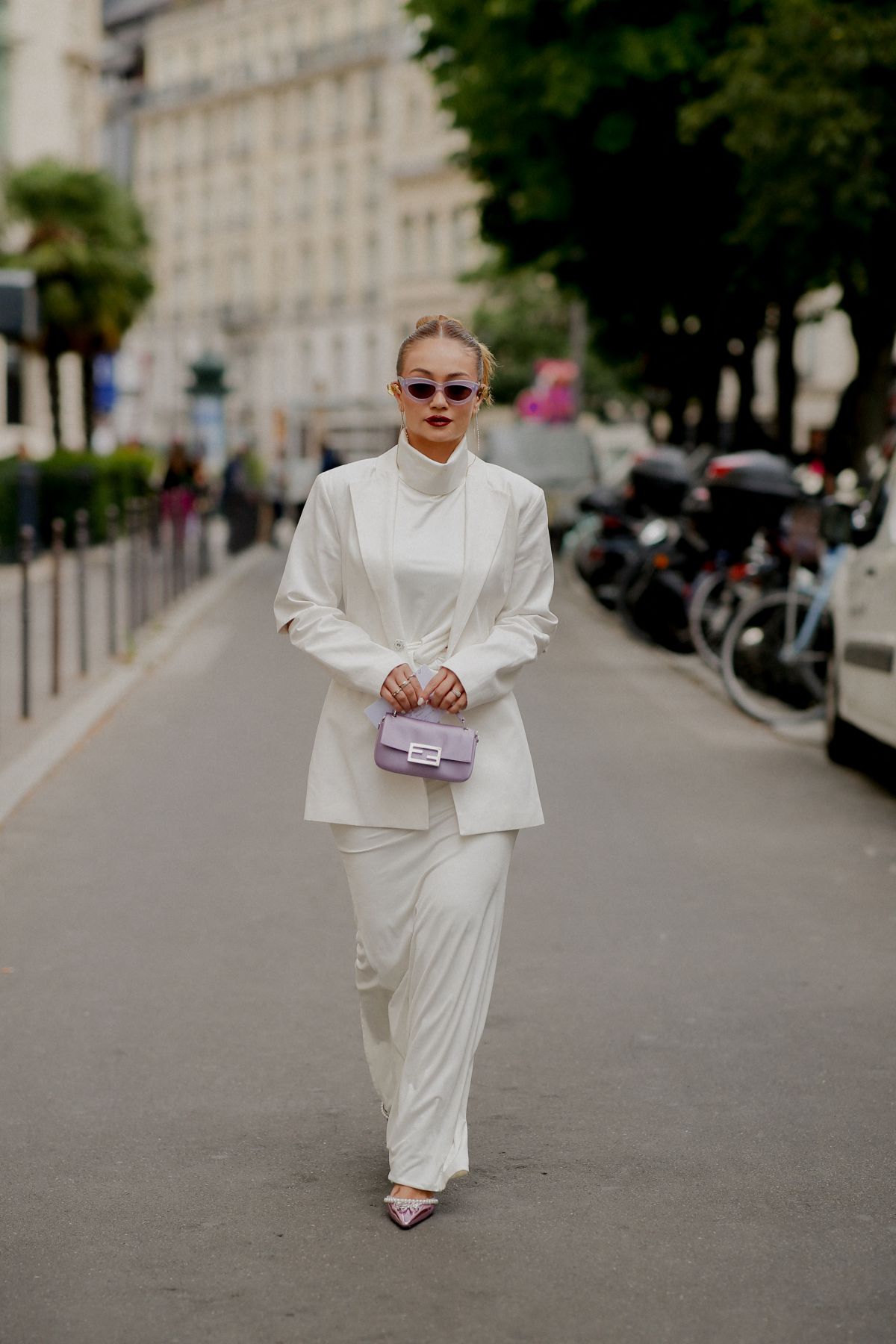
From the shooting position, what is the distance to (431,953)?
176 inches

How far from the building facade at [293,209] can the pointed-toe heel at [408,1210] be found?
269ft

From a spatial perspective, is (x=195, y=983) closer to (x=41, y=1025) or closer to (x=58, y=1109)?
(x=41, y=1025)

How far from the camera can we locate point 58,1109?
17.3 feet

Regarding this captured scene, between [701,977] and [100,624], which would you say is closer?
[701,977]

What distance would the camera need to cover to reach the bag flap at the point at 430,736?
172 inches

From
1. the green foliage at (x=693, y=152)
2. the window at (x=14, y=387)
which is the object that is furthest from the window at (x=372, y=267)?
the green foliage at (x=693, y=152)

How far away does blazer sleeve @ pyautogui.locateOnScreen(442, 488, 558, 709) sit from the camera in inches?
175

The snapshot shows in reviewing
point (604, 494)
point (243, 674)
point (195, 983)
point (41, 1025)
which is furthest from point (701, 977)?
point (604, 494)

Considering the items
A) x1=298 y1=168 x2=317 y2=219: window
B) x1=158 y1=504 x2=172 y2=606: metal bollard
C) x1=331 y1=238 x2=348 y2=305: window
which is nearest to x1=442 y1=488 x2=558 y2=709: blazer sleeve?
x1=158 y1=504 x2=172 y2=606: metal bollard

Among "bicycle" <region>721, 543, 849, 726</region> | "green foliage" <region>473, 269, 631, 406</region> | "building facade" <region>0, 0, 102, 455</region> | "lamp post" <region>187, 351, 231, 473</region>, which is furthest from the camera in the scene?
"green foliage" <region>473, 269, 631, 406</region>

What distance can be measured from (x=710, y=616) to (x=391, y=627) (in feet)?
38.2

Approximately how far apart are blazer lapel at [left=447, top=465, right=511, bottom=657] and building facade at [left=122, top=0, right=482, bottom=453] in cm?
8162

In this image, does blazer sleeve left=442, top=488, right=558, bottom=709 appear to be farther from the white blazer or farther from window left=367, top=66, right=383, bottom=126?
window left=367, top=66, right=383, bottom=126

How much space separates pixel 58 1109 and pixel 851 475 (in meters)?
16.0
